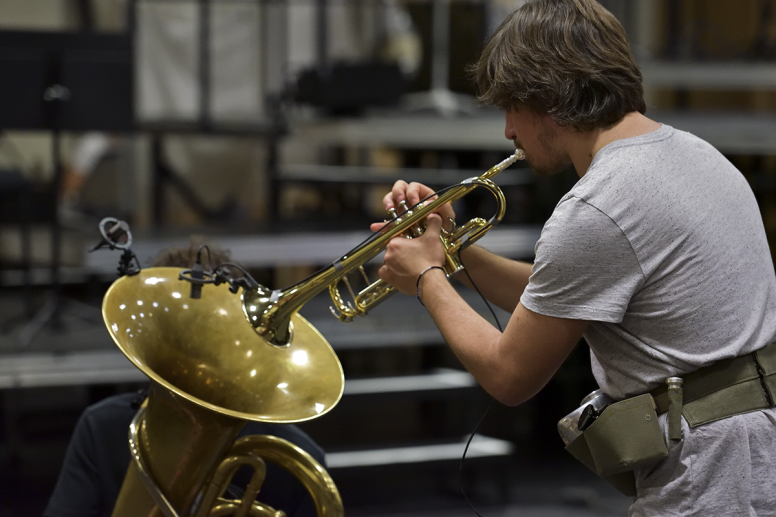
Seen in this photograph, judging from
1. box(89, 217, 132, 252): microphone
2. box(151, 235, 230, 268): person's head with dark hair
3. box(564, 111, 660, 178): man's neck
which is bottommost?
box(151, 235, 230, 268): person's head with dark hair

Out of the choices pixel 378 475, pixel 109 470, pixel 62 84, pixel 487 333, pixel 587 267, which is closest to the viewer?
pixel 587 267

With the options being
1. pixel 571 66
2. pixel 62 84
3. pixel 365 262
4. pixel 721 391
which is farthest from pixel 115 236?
pixel 62 84

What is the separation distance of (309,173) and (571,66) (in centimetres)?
424

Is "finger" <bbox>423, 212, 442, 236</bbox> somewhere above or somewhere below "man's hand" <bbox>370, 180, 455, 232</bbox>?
below

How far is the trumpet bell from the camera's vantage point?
1.52 metres

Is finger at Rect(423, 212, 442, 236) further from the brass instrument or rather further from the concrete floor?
the concrete floor

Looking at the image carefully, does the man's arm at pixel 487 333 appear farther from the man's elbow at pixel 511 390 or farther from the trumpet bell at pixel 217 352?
the trumpet bell at pixel 217 352

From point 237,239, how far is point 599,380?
275cm

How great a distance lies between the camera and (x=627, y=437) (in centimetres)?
129

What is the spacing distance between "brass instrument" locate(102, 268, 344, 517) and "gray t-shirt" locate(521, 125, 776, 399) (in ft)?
1.67

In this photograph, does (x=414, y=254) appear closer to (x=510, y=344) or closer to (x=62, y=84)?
(x=510, y=344)

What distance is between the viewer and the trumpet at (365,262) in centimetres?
147

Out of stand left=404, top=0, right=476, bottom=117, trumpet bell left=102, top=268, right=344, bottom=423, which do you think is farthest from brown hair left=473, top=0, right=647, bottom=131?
stand left=404, top=0, right=476, bottom=117

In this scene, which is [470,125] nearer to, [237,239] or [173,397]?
[237,239]
